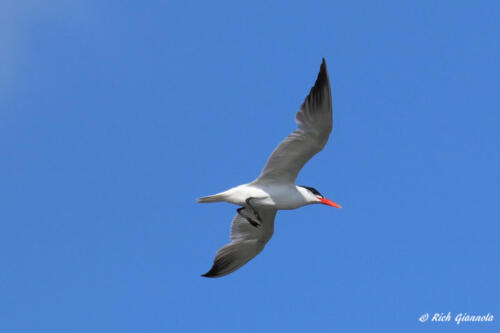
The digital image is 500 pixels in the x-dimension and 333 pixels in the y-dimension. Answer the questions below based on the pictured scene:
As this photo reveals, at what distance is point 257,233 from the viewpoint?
52.3ft

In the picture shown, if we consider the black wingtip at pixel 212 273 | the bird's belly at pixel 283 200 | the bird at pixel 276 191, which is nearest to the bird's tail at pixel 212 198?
the bird at pixel 276 191

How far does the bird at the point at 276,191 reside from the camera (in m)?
13.5

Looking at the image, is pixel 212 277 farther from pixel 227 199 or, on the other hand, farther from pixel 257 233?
pixel 227 199

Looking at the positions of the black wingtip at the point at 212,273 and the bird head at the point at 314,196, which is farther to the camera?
the black wingtip at the point at 212,273

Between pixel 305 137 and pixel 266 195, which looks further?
pixel 266 195

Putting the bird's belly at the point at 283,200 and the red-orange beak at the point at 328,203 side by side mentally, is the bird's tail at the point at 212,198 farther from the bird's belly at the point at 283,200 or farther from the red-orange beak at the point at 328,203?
the red-orange beak at the point at 328,203

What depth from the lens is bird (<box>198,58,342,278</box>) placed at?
532 inches

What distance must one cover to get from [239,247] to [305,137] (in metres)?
3.56

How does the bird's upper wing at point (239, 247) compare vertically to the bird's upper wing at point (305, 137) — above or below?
below

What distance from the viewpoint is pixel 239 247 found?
16.1m

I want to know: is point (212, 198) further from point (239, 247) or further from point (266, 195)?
point (239, 247)

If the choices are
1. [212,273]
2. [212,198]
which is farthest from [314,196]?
[212,273]

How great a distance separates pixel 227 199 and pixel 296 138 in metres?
1.86

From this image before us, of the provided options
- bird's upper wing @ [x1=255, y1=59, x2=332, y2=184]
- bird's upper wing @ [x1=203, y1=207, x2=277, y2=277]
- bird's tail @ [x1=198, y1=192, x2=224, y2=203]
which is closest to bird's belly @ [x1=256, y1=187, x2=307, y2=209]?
bird's upper wing @ [x1=255, y1=59, x2=332, y2=184]
